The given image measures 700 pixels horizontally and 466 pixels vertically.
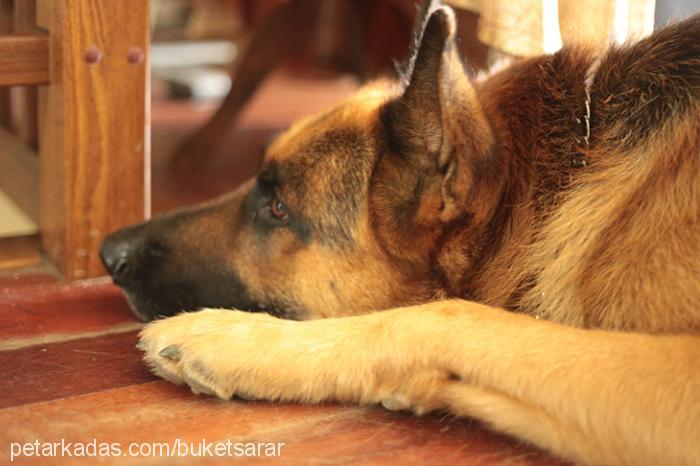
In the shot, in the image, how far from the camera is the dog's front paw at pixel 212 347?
1.54 m

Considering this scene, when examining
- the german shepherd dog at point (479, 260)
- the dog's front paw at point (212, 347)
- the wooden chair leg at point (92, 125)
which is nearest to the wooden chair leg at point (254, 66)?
the wooden chair leg at point (92, 125)

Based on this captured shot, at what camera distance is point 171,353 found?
5.20 feet

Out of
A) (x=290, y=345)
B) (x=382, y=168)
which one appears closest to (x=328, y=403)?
(x=290, y=345)

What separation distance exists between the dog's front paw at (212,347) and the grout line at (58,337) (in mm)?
331

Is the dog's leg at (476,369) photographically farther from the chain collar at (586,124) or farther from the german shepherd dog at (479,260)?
the chain collar at (586,124)

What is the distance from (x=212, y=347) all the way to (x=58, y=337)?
0.51 m

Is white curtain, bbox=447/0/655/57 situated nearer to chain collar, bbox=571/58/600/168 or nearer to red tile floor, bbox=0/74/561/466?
chain collar, bbox=571/58/600/168

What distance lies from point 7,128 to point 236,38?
248cm

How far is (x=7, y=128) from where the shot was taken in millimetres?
2941

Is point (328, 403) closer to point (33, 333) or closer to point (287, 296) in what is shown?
point (287, 296)

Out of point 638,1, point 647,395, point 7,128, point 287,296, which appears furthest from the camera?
point 7,128

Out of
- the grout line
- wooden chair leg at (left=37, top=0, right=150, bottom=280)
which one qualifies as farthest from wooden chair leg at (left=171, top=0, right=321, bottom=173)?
the grout line

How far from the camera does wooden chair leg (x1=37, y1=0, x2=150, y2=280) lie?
2.10 meters

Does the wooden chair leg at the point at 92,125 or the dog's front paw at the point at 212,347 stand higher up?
Answer: the wooden chair leg at the point at 92,125
